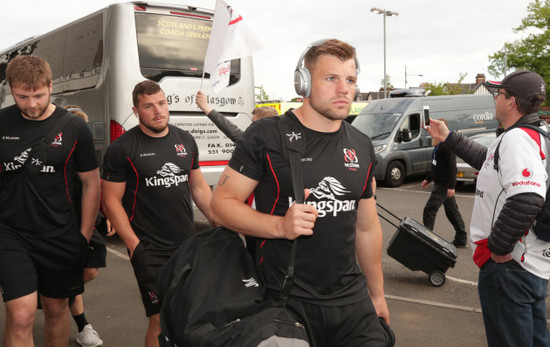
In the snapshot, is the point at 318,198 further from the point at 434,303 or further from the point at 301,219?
the point at 434,303

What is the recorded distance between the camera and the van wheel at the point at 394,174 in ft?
48.2

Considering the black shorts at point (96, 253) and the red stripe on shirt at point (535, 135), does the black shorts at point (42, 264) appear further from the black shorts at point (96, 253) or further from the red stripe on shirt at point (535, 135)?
the red stripe on shirt at point (535, 135)

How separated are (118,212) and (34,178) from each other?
0.57m

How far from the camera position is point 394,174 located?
1481 centimetres

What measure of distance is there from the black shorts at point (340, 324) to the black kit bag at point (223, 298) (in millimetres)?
152

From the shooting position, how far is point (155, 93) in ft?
12.3

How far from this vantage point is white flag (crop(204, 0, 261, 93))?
4375 mm

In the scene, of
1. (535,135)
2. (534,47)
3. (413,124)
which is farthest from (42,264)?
(534,47)

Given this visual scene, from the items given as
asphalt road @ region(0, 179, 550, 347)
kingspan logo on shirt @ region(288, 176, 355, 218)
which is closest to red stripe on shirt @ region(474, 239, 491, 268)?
kingspan logo on shirt @ region(288, 176, 355, 218)

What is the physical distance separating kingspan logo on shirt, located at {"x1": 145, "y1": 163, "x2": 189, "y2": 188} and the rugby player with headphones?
147cm

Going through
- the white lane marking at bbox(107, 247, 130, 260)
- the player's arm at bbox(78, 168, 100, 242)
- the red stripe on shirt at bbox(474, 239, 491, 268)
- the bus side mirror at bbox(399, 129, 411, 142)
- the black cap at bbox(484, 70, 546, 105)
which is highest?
the black cap at bbox(484, 70, 546, 105)

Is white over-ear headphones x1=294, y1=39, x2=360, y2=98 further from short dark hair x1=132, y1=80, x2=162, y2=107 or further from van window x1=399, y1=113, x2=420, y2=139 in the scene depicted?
van window x1=399, y1=113, x2=420, y2=139

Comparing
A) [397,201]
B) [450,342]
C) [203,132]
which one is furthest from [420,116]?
[450,342]

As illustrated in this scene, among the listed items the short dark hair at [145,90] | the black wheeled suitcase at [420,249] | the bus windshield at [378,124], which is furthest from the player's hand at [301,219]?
the bus windshield at [378,124]
